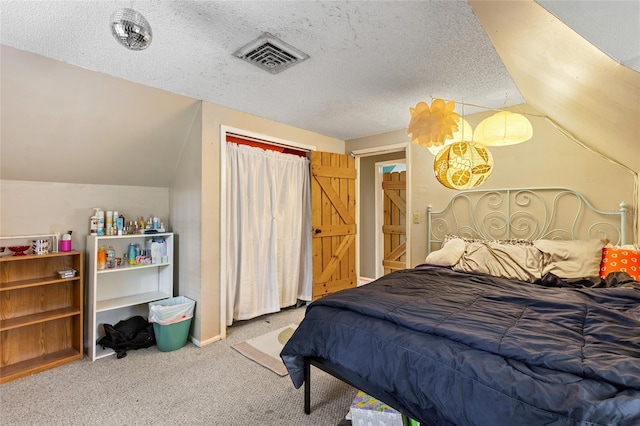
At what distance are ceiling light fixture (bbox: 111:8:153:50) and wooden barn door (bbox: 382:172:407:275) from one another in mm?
4509

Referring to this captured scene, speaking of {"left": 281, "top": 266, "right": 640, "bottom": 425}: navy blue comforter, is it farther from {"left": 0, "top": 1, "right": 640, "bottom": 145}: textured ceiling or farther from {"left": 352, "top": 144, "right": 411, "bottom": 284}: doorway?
{"left": 352, "top": 144, "right": 411, "bottom": 284}: doorway

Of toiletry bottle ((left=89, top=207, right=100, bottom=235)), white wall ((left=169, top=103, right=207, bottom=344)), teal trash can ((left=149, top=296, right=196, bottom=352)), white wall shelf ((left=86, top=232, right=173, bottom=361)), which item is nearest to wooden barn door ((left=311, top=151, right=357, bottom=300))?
white wall ((left=169, top=103, right=207, bottom=344))

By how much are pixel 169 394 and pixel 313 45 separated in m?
2.52

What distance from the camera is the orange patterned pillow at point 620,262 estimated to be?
2.09 meters

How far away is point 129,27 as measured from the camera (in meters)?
1.27

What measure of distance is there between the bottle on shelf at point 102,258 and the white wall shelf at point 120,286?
0.16ft

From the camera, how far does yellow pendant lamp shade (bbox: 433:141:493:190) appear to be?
2.10m

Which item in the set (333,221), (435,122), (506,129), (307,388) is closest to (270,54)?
(435,122)

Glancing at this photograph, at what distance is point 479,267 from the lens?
258cm

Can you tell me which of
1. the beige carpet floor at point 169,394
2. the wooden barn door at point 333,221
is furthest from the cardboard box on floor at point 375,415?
the wooden barn door at point 333,221

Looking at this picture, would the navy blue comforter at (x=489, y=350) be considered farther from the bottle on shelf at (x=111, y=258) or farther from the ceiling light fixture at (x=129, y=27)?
the bottle on shelf at (x=111, y=258)

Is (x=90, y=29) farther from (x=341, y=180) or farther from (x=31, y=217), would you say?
(x=341, y=180)

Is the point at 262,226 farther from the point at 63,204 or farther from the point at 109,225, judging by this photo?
the point at 63,204

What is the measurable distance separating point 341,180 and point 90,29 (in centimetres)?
303
